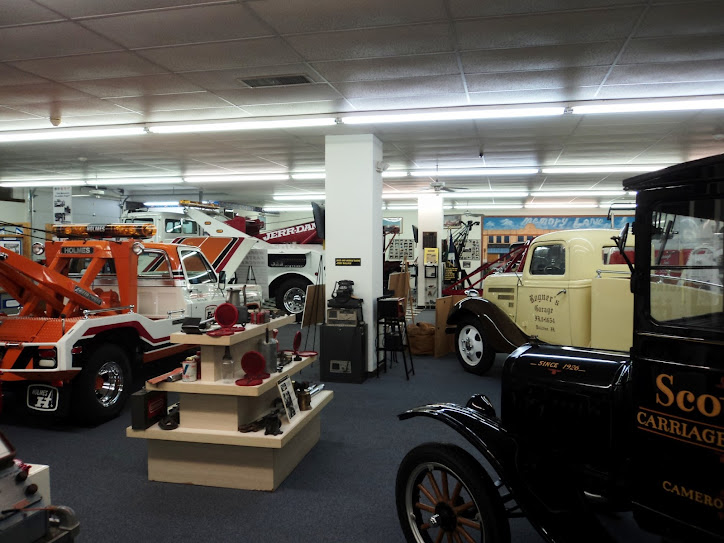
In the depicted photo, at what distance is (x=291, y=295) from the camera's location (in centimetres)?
1244

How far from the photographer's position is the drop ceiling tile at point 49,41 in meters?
4.14

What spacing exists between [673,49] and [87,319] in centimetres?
578

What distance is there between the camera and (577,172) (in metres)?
11.1

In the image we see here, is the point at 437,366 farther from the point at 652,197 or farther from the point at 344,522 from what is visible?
the point at 652,197

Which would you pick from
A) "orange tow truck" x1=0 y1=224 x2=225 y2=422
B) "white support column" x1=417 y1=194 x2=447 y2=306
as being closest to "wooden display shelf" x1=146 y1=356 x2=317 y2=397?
"orange tow truck" x1=0 y1=224 x2=225 y2=422

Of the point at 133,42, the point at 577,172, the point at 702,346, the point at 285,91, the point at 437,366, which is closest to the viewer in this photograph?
the point at 702,346

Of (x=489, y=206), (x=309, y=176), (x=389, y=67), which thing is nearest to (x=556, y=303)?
(x=389, y=67)

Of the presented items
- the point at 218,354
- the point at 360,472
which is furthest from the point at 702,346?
the point at 218,354

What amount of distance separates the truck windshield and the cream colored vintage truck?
3112 mm

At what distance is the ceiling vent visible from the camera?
17.3 ft

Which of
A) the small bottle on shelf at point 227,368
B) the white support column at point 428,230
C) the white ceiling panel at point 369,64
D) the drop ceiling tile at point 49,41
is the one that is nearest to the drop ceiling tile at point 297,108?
the white ceiling panel at point 369,64

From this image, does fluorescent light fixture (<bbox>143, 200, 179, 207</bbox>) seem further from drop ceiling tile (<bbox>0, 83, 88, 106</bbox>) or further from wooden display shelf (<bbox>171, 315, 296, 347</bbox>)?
wooden display shelf (<bbox>171, 315, 296, 347</bbox>)

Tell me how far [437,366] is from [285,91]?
4.44 meters

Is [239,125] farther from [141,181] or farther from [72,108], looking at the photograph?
[141,181]
